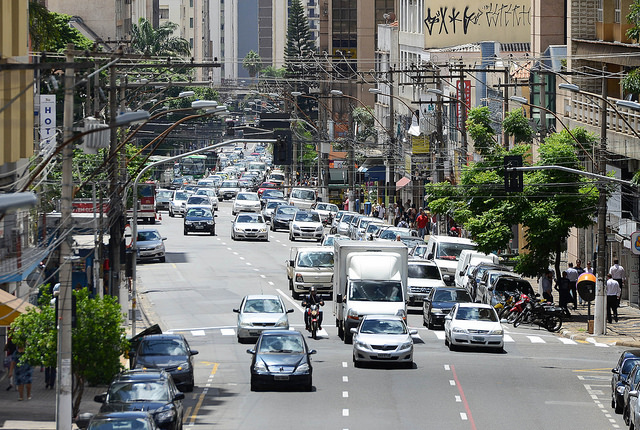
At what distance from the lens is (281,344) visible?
106ft

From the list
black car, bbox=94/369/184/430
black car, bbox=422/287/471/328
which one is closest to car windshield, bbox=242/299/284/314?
black car, bbox=422/287/471/328

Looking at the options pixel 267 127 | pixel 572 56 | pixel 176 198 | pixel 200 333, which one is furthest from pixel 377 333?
pixel 267 127

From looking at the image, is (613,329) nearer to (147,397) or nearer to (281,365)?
(281,365)

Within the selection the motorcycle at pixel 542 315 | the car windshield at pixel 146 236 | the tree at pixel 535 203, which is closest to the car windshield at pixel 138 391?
the motorcycle at pixel 542 315

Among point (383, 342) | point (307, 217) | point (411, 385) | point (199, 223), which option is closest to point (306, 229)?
point (307, 217)

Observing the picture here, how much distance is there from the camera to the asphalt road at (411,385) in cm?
2791

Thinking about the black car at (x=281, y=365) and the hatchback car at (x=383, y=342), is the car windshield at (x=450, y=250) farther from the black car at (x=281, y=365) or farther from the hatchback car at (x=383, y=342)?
the black car at (x=281, y=365)

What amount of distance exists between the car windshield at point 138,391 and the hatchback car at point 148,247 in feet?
115

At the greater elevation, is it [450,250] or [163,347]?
[450,250]

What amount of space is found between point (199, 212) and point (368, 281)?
37137mm

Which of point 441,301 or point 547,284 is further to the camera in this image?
Result: point 547,284

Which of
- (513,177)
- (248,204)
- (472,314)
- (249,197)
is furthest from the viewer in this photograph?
(249,197)

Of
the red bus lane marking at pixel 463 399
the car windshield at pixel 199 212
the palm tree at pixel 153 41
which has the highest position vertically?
the palm tree at pixel 153 41

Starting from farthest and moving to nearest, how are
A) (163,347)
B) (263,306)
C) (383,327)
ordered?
1. (263,306)
2. (383,327)
3. (163,347)
